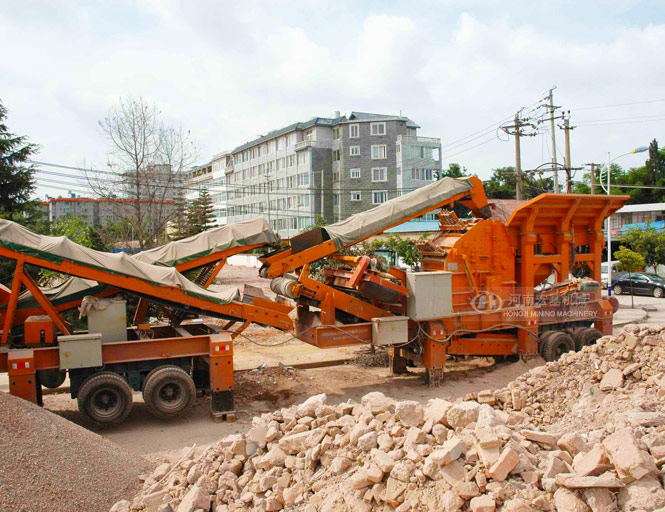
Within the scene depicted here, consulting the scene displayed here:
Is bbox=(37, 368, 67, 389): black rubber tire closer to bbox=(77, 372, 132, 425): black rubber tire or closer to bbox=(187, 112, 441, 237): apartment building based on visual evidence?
bbox=(77, 372, 132, 425): black rubber tire

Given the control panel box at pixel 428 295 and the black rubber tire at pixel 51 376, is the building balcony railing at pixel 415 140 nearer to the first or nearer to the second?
the control panel box at pixel 428 295

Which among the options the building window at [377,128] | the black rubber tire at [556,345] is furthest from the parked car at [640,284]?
the building window at [377,128]

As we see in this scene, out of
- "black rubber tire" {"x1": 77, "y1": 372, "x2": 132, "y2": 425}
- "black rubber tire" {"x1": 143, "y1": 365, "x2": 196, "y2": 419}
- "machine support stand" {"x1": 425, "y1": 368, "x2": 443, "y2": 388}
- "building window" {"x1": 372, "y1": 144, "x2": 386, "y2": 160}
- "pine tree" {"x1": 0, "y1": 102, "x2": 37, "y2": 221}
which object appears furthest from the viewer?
"building window" {"x1": 372, "y1": 144, "x2": 386, "y2": 160}

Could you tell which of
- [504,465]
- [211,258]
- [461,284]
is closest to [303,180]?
[461,284]

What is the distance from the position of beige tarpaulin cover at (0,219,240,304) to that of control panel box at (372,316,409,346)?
2.78 m

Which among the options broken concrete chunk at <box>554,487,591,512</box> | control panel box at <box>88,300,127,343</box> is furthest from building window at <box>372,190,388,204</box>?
broken concrete chunk at <box>554,487,591,512</box>

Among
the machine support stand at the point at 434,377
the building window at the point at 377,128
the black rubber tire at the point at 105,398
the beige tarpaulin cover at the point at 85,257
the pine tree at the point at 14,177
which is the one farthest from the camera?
the building window at the point at 377,128

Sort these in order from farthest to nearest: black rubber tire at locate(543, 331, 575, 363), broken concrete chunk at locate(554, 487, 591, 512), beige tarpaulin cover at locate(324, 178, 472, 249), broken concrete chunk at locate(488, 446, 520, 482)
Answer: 1. black rubber tire at locate(543, 331, 575, 363)
2. beige tarpaulin cover at locate(324, 178, 472, 249)
3. broken concrete chunk at locate(488, 446, 520, 482)
4. broken concrete chunk at locate(554, 487, 591, 512)

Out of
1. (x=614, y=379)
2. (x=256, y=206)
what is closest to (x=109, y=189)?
(x=614, y=379)

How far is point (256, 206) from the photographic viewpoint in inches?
2410

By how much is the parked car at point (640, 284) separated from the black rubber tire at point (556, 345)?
1936 centimetres

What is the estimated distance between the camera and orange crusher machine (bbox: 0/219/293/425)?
26.2 ft

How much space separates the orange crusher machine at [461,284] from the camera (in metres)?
10.3

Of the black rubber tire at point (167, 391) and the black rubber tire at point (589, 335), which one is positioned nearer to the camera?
the black rubber tire at point (167, 391)
